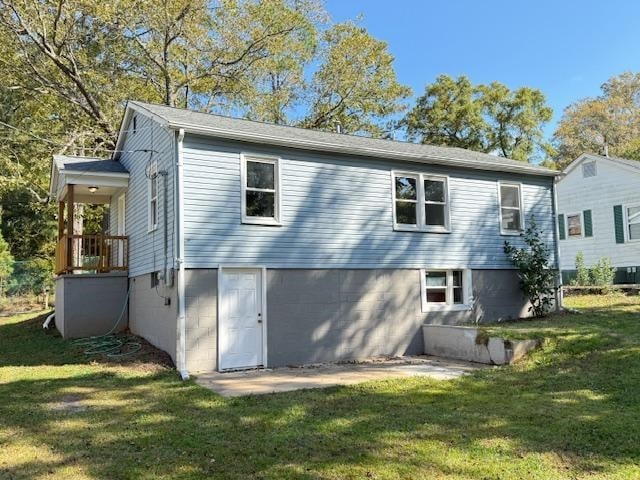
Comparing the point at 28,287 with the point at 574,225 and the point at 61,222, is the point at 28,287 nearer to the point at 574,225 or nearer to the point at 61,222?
the point at 61,222

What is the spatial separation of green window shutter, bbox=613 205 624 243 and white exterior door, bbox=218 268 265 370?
15114 millimetres

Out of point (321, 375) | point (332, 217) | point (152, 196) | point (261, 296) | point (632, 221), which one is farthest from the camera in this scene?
point (632, 221)

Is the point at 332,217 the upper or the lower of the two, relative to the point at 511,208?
lower

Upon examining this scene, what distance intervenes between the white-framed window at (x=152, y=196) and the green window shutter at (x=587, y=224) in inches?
661

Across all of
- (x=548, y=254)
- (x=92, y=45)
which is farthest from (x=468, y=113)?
(x=92, y=45)

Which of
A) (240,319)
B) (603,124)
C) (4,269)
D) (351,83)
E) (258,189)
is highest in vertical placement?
(603,124)

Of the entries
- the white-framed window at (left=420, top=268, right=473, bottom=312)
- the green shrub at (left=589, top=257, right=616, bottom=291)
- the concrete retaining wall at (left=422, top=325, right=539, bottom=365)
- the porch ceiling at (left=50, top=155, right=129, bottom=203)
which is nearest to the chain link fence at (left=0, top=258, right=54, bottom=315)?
the porch ceiling at (left=50, top=155, right=129, bottom=203)

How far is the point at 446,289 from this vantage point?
42.2 feet

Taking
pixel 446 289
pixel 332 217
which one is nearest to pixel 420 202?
pixel 446 289

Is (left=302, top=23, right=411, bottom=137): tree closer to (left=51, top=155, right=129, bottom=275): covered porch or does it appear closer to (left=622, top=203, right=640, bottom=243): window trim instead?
(left=622, top=203, right=640, bottom=243): window trim

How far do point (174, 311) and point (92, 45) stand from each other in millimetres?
16113

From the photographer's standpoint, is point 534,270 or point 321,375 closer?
point 321,375

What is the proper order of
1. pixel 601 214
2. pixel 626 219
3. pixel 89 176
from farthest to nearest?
pixel 601 214, pixel 626 219, pixel 89 176

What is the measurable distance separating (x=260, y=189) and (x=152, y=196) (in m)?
2.64
